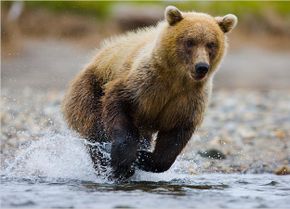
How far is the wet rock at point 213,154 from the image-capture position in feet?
35.4

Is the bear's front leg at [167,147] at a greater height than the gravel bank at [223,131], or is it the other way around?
the gravel bank at [223,131]

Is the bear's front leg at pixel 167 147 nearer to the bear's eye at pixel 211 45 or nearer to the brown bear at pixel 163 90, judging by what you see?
the brown bear at pixel 163 90

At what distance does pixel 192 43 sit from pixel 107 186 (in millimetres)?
1583

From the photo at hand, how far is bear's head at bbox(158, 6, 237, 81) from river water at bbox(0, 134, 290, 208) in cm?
115

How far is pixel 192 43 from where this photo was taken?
26.6 feet

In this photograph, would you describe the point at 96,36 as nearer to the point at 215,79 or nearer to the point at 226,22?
the point at 215,79

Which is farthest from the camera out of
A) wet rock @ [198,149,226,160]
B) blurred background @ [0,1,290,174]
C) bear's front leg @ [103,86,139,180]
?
blurred background @ [0,1,290,174]

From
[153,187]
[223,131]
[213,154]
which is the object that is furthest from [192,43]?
[223,131]

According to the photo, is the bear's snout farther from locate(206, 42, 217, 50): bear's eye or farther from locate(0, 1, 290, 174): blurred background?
locate(0, 1, 290, 174): blurred background

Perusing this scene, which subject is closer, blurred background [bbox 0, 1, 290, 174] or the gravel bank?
the gravel bank

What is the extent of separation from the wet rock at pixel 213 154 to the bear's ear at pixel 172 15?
2894mm

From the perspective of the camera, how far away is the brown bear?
8.12 m

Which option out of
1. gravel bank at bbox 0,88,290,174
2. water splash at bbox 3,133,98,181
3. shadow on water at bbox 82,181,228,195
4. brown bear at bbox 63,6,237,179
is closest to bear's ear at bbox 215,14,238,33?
brown bear at bbox 63,6,237,179

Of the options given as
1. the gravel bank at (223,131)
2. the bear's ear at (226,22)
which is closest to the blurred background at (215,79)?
the gravel bank at (223,131)
